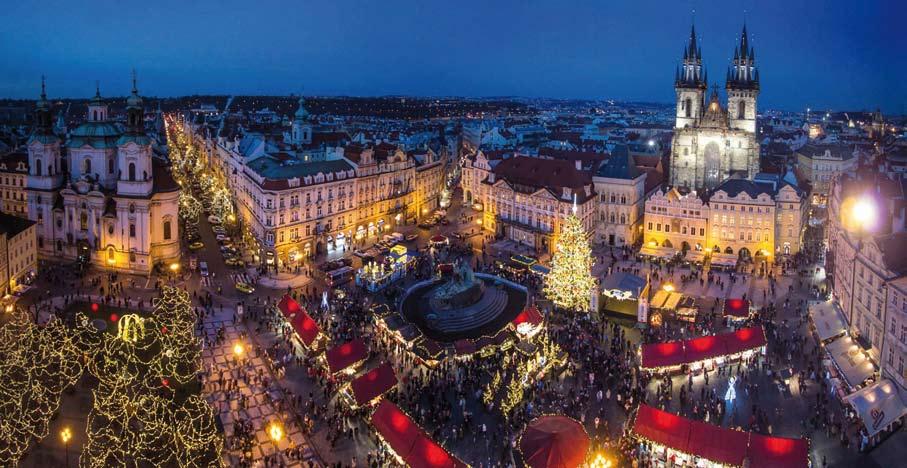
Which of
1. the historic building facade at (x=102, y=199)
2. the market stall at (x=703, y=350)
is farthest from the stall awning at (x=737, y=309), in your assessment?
the historic building facade at (x=102, y=199)

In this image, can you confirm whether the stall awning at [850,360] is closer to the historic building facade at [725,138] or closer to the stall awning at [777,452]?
the stall awning at [777,452]

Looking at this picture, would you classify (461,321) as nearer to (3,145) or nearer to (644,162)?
(644,162)

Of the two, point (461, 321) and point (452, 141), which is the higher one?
point (452, 141)

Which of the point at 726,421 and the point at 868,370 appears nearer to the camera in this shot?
the point at 726,421

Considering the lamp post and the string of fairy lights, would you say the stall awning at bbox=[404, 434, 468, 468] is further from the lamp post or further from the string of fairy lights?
the lamp post

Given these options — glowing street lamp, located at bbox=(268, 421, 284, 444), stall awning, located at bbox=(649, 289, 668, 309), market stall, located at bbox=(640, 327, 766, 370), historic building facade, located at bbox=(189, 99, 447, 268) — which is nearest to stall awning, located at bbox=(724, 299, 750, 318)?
stall awning, located at bbox=(649, 289, 668, 309)

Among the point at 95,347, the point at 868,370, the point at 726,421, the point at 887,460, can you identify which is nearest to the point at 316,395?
the point at 95,347
